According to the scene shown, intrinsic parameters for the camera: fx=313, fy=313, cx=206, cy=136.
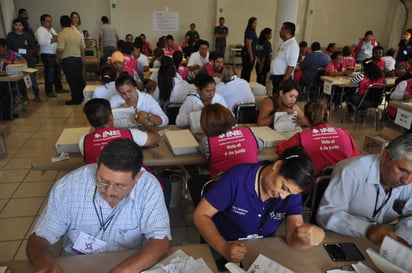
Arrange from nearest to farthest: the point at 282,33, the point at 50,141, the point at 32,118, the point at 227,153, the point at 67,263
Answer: the point at 67,263 → the point at 227,153 → the point at 50,141 → the point at 282,33 → the point at 32,118

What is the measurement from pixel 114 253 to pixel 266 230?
761 mm

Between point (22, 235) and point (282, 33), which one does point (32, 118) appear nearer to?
point (22, 235)

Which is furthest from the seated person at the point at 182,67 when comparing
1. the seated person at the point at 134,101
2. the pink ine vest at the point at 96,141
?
the pink ine vest at the point at 96,141

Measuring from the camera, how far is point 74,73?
20.0 ft

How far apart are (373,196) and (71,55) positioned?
581 cm

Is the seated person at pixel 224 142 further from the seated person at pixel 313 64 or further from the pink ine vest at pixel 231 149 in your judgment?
the seated person at pixel 313 64

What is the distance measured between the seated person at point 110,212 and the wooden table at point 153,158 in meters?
0.73

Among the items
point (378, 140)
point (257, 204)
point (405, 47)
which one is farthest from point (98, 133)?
point (405, 47)

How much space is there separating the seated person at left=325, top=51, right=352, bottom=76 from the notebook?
15.3 feet

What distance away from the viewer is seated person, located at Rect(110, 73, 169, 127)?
2.91 m

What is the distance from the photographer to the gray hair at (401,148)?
55.6 inches

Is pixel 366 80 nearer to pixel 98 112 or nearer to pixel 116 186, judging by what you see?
pixel 98 112

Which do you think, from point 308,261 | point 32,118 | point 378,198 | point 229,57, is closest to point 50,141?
point 308,261

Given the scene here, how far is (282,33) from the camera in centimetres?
482
